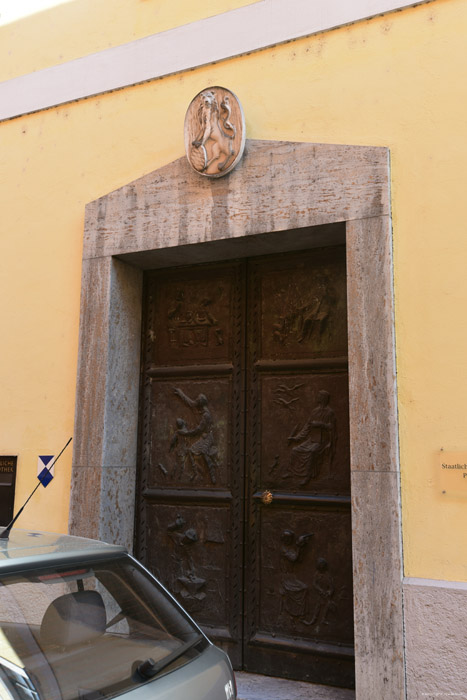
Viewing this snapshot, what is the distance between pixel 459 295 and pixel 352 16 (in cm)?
206

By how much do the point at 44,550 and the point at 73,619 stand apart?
25 cm

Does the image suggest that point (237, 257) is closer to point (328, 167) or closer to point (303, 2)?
point (328, 167)

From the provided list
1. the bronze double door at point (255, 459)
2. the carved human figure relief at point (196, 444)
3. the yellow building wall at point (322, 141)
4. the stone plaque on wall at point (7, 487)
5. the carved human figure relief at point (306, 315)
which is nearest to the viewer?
the yellow building wall at point (322, 141)

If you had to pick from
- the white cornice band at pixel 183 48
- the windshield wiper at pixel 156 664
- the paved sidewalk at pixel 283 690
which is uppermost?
the white cornice band at pixel 183 48

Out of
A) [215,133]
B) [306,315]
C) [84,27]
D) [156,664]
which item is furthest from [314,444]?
[84,27]

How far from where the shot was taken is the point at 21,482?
5.09m

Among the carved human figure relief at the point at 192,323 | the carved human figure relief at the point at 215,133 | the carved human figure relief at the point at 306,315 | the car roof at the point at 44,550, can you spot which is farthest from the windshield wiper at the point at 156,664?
the carved human figure relief at the point at 215,133

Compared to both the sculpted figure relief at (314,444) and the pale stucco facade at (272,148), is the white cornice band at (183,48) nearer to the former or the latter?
the pale stucco facade at (272,148)

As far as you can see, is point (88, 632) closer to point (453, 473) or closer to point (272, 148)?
point (453, 473)

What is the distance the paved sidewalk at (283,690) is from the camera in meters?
3.94

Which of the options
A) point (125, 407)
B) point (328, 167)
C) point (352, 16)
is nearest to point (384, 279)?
point (328, 167)

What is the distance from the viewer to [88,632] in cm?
214

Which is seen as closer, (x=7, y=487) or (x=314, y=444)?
(x=314, y=444)

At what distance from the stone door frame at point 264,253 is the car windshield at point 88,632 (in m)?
1.69
